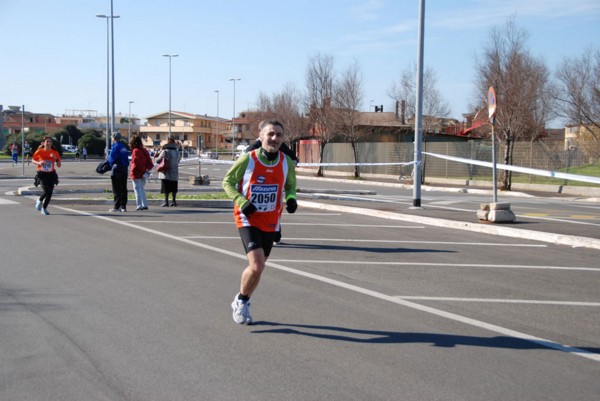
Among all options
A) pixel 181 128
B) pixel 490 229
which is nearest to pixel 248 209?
pixel 490 229

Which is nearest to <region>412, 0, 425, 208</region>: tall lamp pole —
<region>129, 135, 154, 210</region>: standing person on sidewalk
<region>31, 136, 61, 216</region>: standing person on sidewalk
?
<region>129, 135, 154, 210</region>: standing person on sidewalk

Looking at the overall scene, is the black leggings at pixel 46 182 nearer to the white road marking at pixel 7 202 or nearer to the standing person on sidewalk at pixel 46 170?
the standing person on sidewalk at pixel 46 170

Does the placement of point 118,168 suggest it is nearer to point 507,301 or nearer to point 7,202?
point 7,202

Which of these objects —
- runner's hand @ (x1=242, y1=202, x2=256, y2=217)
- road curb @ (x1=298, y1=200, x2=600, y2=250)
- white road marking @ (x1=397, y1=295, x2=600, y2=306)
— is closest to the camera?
runner's hand @ (x1=242, y1=202, x2=256, y2=217)

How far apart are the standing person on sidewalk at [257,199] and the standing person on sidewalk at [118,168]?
991 centimetres

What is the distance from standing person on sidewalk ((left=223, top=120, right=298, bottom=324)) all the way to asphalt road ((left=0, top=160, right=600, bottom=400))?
410 mm

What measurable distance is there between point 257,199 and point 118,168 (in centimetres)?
1011

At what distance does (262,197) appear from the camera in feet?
19.4

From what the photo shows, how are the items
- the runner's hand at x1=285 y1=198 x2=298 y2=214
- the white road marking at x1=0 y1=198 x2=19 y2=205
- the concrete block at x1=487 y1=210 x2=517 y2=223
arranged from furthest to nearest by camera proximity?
1. the white road marking at x1=0 y1=198 x2=19 y2=205
2. the concrete block at x1=487 y1=210 x2=517 y2=223
3. the runner's hand at x1=285 y1=198 x2=298 y2=214

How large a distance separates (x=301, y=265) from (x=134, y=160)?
797 cm

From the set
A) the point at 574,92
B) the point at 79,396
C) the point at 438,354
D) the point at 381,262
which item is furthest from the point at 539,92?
the point at 79,396

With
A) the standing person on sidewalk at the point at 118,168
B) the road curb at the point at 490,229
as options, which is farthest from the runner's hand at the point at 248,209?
the standing person on sidewalk at the point at 118,168

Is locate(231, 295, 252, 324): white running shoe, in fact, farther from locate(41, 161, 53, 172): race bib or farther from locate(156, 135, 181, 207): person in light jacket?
locate(156, 135, 181, 207): person in light jacket

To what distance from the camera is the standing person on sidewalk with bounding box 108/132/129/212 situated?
49.9 feet
